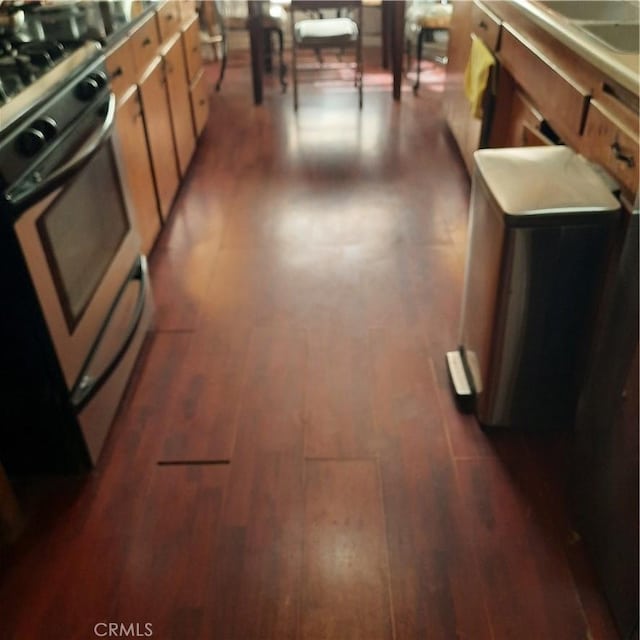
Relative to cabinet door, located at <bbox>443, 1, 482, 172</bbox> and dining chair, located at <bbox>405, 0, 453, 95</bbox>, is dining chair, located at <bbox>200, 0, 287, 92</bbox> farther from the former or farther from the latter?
cabinet door, located at <bbox>443, 1, 482, 172</bbox>

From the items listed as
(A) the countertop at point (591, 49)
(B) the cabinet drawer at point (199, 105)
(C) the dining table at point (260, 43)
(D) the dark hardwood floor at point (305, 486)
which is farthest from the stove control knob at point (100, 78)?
(C) the dining table at point (260, 43)

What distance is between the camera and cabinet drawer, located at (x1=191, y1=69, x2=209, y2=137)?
3.25 m

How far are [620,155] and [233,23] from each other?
3.79 meters

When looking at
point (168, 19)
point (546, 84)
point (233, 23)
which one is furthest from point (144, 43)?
point (233, 23)

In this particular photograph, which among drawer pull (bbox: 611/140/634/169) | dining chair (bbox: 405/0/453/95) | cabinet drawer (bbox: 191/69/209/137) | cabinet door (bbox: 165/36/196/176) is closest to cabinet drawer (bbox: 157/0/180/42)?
cabinet door (bbox: 165/36/196/176)

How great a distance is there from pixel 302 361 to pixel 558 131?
38.0 inches

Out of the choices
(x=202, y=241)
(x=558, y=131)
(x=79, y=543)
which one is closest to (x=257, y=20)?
(x=202, y=241)

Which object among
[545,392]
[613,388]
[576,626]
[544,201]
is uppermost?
[544,201]

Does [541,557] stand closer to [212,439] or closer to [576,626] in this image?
[576,626]

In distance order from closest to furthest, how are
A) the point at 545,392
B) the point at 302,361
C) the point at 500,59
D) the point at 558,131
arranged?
the point at 545,392, the point at 558,131, the point at 302,361, the point at 500,59

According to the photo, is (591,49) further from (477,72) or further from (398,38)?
(398,38)

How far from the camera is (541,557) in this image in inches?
53.9

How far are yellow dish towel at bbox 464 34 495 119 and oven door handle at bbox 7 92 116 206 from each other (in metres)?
1.43

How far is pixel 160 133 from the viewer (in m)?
2.53
